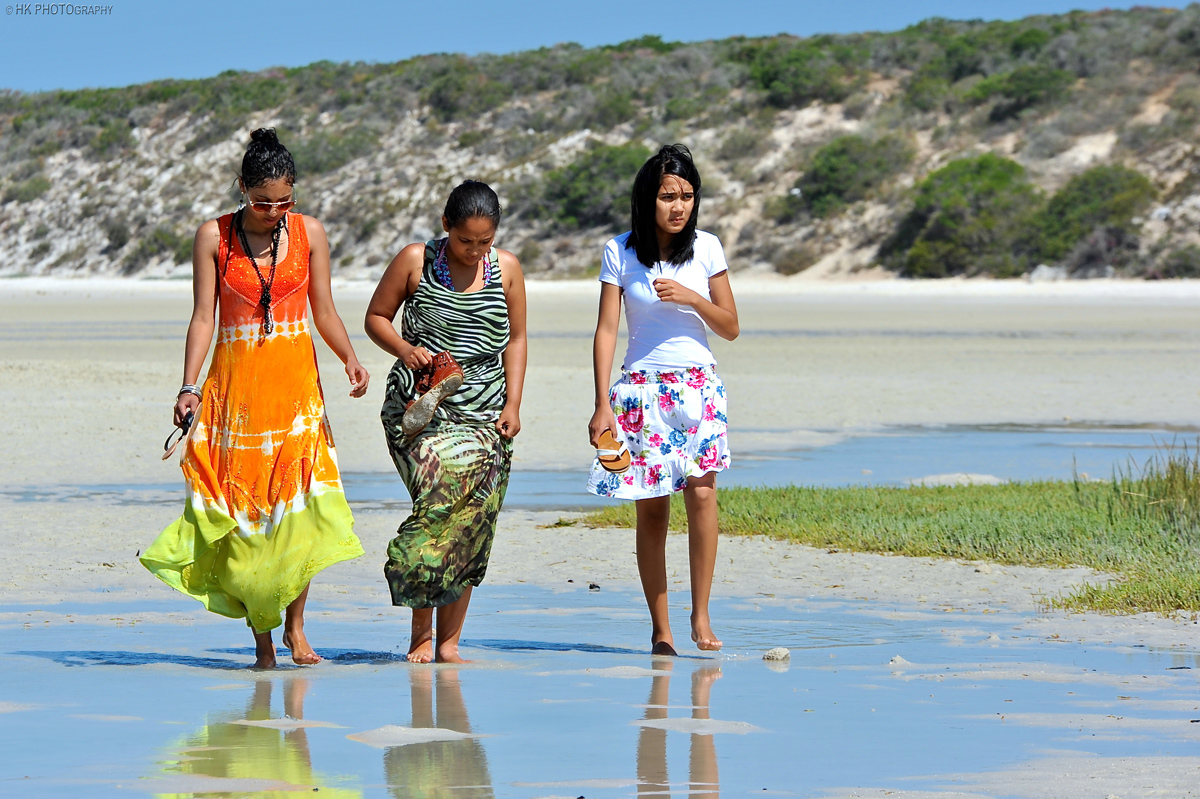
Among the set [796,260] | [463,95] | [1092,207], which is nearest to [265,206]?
[1092,207]

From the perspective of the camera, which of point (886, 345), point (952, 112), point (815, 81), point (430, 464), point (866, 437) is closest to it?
point (430, 464)

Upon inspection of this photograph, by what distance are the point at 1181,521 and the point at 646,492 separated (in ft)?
12.7

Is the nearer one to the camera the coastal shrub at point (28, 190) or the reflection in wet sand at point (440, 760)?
the reflection in wet sand at point (440, 760)

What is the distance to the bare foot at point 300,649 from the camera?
5598 mm

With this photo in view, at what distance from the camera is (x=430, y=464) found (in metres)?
5.61

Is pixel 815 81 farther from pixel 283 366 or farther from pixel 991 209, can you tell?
pixel 283 366

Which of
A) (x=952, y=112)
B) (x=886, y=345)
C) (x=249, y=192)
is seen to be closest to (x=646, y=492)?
(x=249, y=192)

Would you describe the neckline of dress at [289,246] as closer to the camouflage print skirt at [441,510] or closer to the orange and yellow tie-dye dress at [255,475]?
the orange and yellow tie-dye dress at [255,475]

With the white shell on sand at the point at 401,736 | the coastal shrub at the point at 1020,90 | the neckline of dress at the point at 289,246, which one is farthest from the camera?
the coastal shrub at the point at 1020,90

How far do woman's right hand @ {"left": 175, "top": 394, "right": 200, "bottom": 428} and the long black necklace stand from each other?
320mm

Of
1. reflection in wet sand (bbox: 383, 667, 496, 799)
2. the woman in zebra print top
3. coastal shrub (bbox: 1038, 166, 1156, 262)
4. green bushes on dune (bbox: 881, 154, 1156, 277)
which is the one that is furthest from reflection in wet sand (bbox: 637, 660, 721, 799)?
coastal shrub (bbox: 1038, 166, 1156, 262)

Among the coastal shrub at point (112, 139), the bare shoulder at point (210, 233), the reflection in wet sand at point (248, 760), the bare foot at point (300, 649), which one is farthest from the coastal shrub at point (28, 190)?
the reflection in wet sand at point (248, 760)

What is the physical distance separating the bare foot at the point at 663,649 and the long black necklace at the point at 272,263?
172 cm

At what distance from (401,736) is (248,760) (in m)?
0.44
